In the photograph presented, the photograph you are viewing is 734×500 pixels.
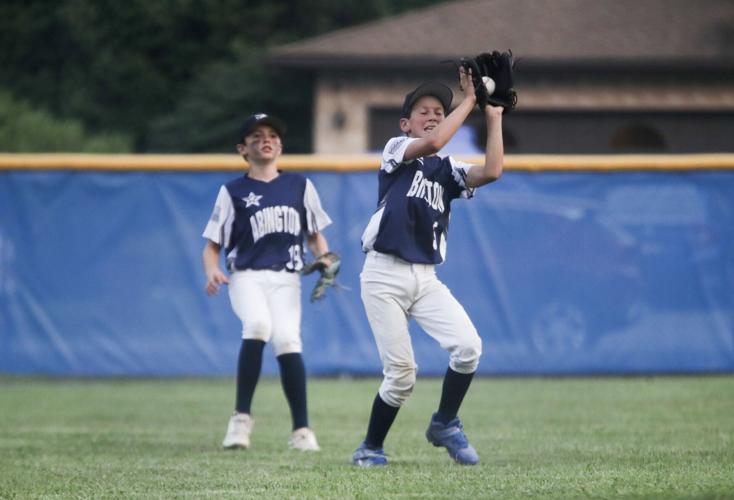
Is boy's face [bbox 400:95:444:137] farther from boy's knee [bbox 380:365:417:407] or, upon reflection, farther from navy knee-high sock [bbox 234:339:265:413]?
navy knee-high sock [bbox 234:339:265:413]

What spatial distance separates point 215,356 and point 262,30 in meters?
19.1

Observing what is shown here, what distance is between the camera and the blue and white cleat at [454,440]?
21.6 ft

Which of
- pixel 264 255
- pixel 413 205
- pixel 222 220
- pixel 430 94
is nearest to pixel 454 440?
pixel 413 205

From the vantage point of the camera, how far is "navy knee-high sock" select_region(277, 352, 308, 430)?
7688mm

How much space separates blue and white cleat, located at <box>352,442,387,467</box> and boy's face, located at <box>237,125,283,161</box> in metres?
1.98

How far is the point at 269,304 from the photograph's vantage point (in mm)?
7840

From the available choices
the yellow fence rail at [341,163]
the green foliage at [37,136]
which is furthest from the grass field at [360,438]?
the green foliage at [37,136]

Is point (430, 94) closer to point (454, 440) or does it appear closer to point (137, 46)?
point (454, 440)

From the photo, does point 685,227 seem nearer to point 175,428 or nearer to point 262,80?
point 175,428

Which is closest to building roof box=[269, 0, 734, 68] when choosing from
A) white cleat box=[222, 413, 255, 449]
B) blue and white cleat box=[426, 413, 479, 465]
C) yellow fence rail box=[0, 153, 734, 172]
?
yellow fence rail box=[0, 153, 734, 172]

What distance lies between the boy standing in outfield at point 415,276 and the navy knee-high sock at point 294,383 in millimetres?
1031

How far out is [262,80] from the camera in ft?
86.4

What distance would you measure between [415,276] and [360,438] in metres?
1.87

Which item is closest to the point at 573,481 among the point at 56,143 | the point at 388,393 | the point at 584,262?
the point at 388,393
